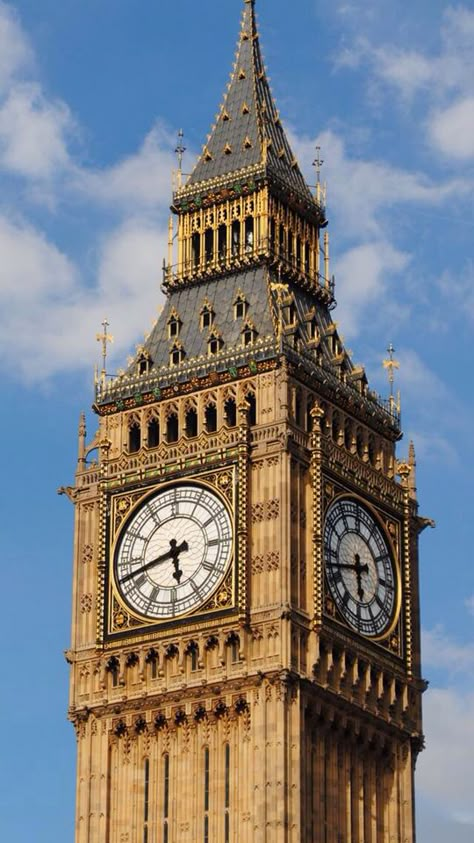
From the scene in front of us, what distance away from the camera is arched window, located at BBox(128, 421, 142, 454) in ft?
296

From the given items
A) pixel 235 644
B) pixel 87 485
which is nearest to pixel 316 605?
pixel 235 644

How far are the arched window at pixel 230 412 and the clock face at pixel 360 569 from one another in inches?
156

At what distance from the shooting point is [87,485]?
3543 inches

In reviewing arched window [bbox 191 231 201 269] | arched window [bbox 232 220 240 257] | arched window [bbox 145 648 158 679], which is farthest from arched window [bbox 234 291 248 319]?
arched window [bbox 145 648 158 679]

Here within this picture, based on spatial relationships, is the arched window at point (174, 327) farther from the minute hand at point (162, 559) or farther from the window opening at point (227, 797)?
the window opening at point (227, 797)

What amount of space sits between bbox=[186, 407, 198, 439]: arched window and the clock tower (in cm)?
7

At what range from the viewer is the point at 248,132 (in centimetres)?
9581

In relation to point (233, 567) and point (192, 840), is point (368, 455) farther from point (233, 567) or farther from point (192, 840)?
point (192, 840)

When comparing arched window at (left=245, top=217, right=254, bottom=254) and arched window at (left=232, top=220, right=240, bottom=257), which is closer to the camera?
arched window at (left=245, top=217, right=254, bottom=254)

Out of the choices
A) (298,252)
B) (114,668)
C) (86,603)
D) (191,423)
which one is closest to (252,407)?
(191,423)

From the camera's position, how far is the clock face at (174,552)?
86.3m

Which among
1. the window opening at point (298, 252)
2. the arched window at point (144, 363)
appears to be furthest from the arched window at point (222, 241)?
the arched window at point (144, 363)

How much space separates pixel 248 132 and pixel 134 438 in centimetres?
1178

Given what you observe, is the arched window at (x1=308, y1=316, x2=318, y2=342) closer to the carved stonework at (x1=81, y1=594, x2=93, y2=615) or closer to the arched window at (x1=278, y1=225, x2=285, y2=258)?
the arched window at (x1=278, y1=225, x2=285, y2=258)
